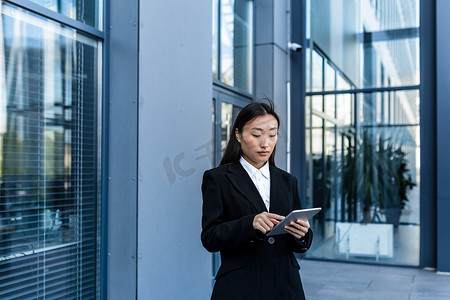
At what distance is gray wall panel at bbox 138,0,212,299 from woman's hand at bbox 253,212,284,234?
5.39ft

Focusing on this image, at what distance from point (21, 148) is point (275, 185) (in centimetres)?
148

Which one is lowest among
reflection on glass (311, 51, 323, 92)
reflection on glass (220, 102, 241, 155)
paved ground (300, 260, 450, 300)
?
paved ground (300, 260, 450, 300)

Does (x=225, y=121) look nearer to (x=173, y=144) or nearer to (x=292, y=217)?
(x=173, y=144)

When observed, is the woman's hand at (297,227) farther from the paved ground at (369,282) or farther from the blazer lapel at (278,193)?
the paved ground at (369,282)

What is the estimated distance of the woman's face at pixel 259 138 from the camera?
1843 mm

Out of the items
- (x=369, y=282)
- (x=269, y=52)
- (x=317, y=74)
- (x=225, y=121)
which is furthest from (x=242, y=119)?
(x=317, y=74)

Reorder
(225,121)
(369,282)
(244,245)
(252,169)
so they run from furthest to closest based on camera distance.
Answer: (369,282), (225,121), (252,169), (244,245)

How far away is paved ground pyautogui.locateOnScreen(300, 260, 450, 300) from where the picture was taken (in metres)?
5.03

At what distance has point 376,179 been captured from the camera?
6719 millimetres

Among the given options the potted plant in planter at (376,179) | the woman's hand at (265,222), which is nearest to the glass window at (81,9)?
the woman's hand at (265,222)

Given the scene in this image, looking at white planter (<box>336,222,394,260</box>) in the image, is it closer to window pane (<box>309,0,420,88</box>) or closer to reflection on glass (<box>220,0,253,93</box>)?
window pane (<box>309,0,420,88</box>)

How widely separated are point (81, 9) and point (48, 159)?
101 centimetres

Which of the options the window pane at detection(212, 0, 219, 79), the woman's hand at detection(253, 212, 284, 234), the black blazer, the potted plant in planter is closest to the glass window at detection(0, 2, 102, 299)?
the black blazer

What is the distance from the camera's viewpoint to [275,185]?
1892 mm
